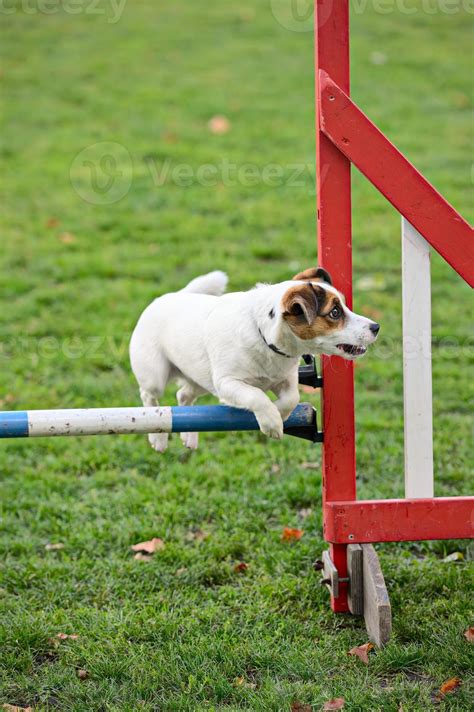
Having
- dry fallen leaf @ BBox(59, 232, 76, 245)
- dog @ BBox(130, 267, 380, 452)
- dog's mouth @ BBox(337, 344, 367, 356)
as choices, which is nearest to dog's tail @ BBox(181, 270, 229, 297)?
dog @ BBox(130, 267, 380, 452)

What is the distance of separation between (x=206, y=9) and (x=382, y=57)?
2.93 m

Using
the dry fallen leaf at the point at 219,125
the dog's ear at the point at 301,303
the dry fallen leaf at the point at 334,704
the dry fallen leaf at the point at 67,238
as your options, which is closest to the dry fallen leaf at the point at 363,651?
the dry fallen leaf at the point at 334,704

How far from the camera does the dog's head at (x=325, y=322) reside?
3102 millimetres

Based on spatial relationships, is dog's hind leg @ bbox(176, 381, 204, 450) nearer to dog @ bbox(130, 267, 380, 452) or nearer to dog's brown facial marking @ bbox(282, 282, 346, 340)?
dog @ bbox(130, 267, 380, 452)

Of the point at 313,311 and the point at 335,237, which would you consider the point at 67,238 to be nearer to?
the point at 335,237

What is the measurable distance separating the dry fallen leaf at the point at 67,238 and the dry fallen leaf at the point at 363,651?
504 cm

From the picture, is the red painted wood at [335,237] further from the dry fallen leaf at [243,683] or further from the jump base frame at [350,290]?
the dry fallen leaf at [243,683]

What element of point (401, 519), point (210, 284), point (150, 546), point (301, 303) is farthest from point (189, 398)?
point (301, 303)

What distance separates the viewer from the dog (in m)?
3.13

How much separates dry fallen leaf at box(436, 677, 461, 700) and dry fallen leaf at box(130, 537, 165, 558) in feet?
4.91

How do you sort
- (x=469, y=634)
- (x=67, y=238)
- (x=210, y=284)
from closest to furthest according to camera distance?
1. (x=469, y=634)
2. (x=210, y=284)
3. (x=67, y=238)

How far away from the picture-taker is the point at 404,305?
3445 mm

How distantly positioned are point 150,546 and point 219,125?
6430 mm

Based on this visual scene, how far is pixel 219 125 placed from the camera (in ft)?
32.1
